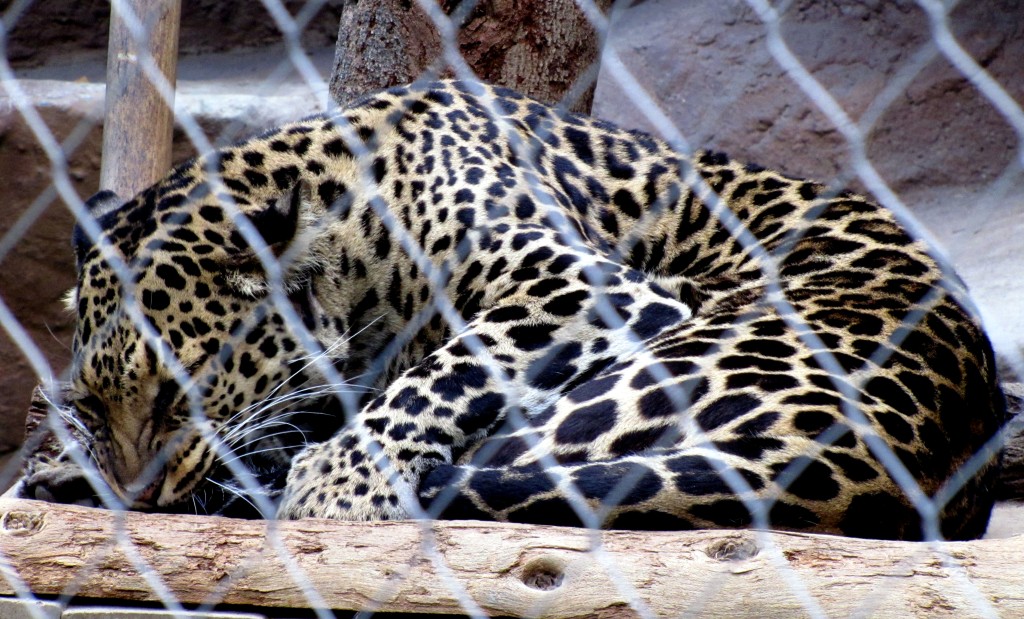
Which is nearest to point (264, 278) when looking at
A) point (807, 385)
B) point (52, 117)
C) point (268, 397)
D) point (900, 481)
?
point (268, 397)

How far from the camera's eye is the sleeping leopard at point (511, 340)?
239cm

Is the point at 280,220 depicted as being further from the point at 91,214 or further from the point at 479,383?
the point at 91,214

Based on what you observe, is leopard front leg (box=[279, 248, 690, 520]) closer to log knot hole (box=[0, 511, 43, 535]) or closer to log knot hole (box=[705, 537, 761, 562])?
log knot hole (box=[0, 511, 43, 535])

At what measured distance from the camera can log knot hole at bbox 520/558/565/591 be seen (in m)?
2.15

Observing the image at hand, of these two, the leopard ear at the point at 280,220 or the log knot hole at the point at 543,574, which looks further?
the leopard ear at the point at 280,220

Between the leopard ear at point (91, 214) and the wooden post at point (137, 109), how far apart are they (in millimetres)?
665

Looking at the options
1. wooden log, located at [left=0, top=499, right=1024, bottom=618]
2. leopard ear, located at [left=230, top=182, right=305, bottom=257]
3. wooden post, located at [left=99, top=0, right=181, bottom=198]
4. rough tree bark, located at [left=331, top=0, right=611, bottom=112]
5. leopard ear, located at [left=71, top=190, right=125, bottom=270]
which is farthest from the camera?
wooden post, located at [left=99, top=0, right=181, bottom=198]

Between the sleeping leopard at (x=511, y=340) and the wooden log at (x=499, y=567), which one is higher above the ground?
the sleeping leopard at (x=511, y=340)

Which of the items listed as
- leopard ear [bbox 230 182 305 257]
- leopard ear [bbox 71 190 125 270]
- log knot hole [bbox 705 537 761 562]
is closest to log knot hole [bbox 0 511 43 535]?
leopard ear [bbox 230 182 305 257]

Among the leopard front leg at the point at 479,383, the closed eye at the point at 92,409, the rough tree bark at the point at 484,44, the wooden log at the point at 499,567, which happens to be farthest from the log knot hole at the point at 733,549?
the rough tree bark at the point at 484,44

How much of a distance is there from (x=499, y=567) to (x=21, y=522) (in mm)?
1050

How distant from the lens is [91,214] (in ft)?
11.3

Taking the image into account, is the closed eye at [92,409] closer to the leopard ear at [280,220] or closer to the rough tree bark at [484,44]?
the leopard ear at [280,220]

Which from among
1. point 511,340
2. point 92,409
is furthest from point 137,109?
point 511,340
